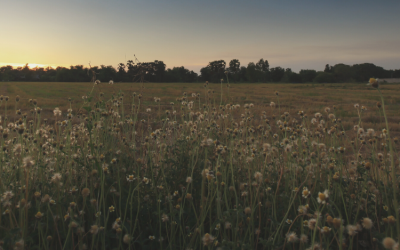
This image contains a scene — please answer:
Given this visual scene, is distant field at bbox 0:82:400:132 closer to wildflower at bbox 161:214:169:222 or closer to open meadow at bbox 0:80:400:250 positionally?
open meadow at bbox 0:80:400:250

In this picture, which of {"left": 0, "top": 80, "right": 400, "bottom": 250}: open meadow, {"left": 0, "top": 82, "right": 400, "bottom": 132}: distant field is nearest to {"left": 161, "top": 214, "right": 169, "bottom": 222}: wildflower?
{"left": 0, "top": 80, "right": 400, "bottom": 250}: open meadow

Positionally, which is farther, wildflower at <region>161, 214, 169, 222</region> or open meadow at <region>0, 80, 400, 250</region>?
wildflower at <region>161, 214, 169, 222</region>

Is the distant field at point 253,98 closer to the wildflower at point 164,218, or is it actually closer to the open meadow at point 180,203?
the open meadow at point 180,203

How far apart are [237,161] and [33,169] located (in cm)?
196

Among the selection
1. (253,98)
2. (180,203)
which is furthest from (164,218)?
Answer: (253,98)

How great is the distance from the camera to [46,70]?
94062mm

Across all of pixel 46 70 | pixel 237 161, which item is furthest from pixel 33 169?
pixel 46 70

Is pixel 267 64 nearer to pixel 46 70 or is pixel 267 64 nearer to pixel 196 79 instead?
pixel 196 79

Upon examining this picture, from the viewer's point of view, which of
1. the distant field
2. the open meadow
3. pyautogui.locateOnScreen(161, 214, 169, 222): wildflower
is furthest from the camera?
the distant field

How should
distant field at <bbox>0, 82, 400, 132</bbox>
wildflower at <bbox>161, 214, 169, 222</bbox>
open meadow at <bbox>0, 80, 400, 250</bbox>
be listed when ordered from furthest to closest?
1. distant field at <bbox>0, 82, 400, 132</bbox>
2. wildflower at <bbox>161, 214, 169, 222</bbox>
3. open meadow at <bbox>0, 80, 400, 250</bbox>

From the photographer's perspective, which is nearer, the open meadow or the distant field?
the open meadow

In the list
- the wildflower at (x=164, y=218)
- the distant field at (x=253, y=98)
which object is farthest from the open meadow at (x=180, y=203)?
the distant field at (x=253, y=98)

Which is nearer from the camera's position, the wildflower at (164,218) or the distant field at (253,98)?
the wildflower at (164,218)

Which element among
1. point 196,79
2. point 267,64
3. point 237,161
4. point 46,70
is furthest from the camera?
point 267,64
